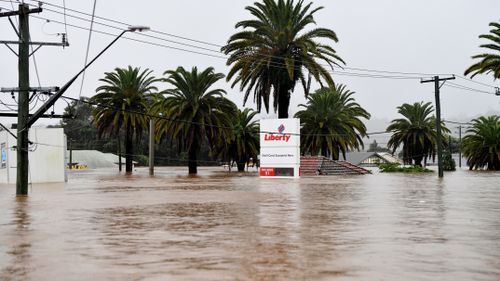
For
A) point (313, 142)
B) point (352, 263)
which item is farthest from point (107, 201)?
point (313, 142)

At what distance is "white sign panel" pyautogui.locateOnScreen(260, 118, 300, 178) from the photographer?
3697cm

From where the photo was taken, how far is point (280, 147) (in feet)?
123

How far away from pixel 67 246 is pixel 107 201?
9591 millimetres

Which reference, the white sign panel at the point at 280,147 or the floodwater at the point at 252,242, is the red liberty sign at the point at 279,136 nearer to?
the white sign panel at the point at 280,147

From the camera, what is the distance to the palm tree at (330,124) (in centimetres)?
5572

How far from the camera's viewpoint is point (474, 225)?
11.1 meters

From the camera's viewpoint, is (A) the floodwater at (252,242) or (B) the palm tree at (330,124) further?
(B) the palm tree at (330,124)

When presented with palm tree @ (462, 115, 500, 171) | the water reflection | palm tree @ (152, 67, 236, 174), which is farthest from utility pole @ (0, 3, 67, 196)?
palm tree @ (462, 115, 500, 171)

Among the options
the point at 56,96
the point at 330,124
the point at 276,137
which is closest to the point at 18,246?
the point at 56,96

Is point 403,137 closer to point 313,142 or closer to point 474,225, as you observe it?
point 313,142

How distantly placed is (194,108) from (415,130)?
1202 inches

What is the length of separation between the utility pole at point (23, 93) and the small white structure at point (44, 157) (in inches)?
460

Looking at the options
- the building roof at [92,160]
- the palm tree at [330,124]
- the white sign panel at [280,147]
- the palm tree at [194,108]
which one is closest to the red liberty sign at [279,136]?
the white sign panel at [280,147]

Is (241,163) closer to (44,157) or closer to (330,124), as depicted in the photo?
(330,124)
